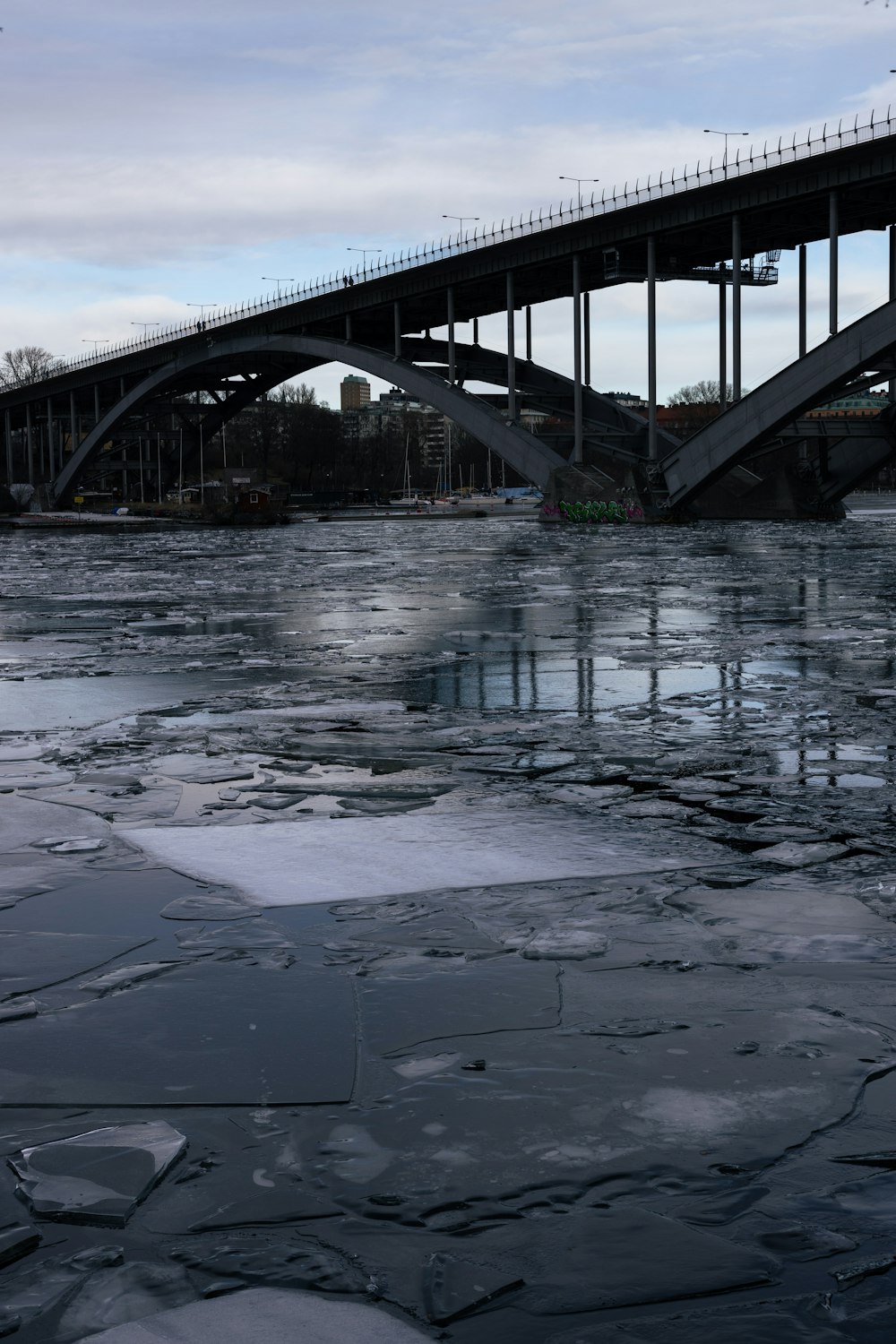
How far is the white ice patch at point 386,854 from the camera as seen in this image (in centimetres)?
496

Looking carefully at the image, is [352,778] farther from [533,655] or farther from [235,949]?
[533,655]

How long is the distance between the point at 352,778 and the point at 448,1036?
342 centimetres

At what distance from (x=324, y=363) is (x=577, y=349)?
22583mm

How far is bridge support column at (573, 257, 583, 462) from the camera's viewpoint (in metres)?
62.3

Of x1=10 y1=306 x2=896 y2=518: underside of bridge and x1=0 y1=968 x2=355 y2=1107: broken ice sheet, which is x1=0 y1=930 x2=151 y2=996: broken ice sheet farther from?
x1=10 y1=306 x2=896 y2=518: underside of bridge

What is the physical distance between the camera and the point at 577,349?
63.4m

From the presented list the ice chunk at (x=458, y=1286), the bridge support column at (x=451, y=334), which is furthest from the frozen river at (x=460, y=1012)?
the bridge support column at (x=451, y=334)

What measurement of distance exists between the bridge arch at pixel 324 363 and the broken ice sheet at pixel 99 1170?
201ft

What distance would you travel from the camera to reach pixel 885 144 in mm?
48375

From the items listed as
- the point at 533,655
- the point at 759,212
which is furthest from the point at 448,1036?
the point at 759,212

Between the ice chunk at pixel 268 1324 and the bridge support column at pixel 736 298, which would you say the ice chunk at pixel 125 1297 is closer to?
the ice chunk at pixel 268 1324

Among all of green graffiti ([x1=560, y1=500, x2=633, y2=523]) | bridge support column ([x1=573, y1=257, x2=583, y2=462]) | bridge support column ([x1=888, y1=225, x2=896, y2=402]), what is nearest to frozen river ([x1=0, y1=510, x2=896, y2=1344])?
bridge support column ([x1=888, y1=225, x2=896, y2=402])

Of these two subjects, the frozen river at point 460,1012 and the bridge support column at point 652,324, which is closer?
the frozen river at point 460,1012

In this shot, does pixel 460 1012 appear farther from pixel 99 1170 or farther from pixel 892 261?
pixel 892 261
